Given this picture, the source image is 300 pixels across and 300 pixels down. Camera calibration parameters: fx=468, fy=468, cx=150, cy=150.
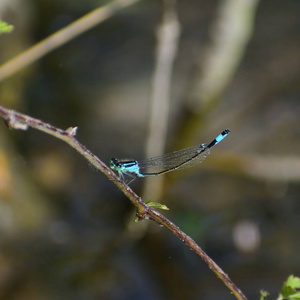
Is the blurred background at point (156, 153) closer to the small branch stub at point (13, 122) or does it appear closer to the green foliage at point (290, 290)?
the green foliage at point (290, 290)

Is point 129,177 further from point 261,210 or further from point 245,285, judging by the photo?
point 261,210

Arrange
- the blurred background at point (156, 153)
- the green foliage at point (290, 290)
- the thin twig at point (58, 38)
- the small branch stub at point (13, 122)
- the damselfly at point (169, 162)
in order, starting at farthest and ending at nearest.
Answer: the blurred background at point (156, 153) → the thin twig at point (58, 38) → the damselfly at point (169, 162) → the green foliage at point (290, 290) → the small branch stub at point (13, 122)

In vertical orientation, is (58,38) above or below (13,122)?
above

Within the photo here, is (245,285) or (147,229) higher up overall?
(147,229)

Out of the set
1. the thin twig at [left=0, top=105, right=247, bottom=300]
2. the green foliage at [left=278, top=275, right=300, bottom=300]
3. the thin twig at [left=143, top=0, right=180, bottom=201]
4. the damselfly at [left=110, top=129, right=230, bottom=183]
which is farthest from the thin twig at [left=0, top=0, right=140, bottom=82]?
the green foliage at [left=278, top=275, right=300, bottom=300]

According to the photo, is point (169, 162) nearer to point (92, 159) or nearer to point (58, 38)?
point (58, 38)

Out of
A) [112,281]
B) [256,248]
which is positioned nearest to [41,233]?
[112,281]

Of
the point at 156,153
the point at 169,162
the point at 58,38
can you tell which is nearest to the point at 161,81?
the point at 156,153

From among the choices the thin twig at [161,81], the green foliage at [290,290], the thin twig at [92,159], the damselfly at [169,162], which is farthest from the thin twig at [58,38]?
the green foliage at [290,290]
